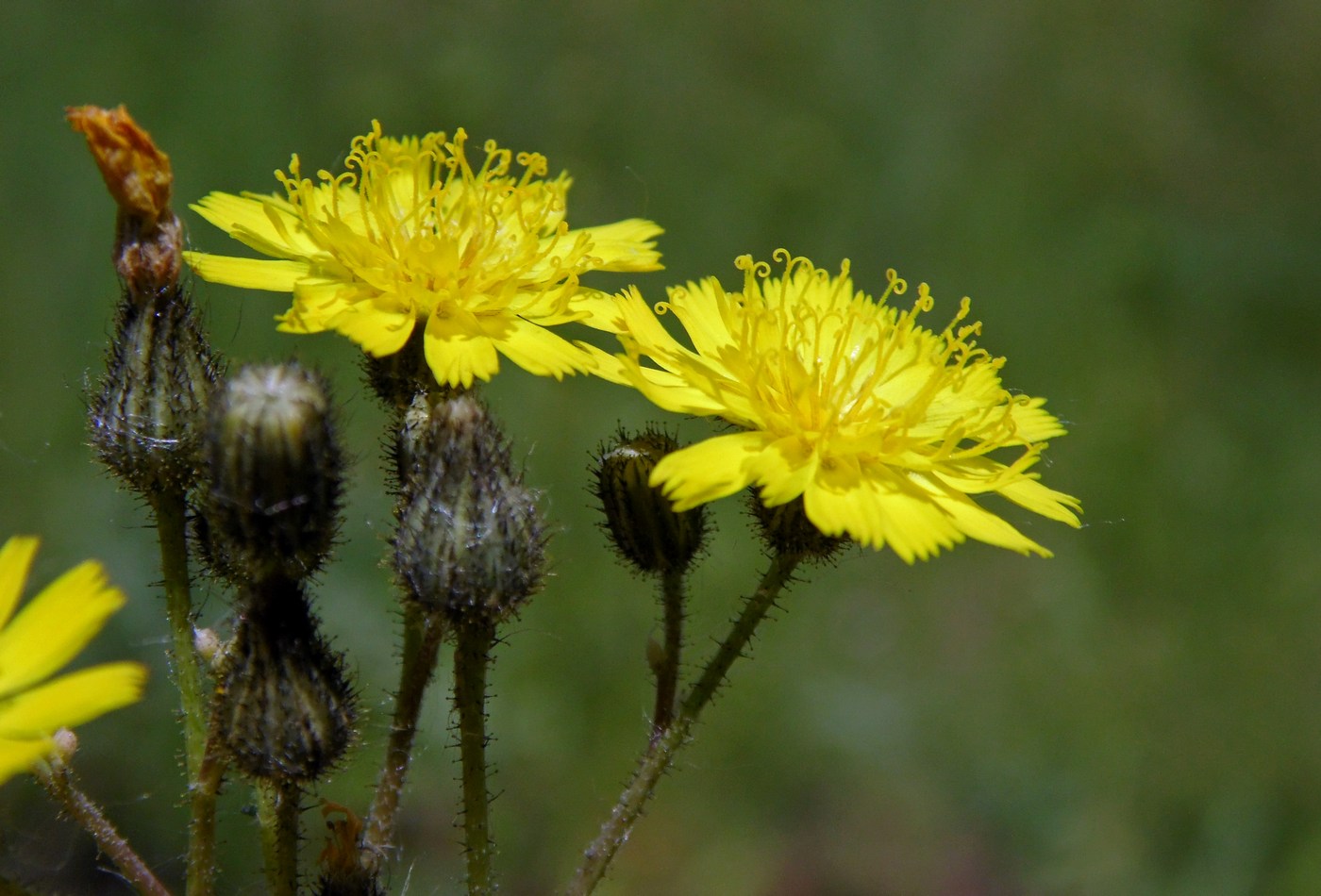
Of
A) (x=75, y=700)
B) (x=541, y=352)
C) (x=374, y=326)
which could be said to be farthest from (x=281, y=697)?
(x=541, y=352)

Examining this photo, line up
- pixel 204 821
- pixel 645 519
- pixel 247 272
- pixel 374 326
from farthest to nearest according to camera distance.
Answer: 1. pixel 645 519
2. pixel 247 272
3. pixel 374 326
4. pixel 204 821

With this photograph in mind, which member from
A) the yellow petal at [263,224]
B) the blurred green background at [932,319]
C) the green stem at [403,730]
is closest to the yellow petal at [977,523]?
the green stem at [403,730]

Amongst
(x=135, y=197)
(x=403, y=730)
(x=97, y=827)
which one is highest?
(x=135, y=197)

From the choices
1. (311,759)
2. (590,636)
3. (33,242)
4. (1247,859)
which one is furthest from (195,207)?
(1247,859)

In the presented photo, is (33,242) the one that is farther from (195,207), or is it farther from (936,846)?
(936,846)

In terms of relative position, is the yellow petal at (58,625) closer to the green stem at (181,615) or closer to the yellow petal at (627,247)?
the green stem at (181,615)

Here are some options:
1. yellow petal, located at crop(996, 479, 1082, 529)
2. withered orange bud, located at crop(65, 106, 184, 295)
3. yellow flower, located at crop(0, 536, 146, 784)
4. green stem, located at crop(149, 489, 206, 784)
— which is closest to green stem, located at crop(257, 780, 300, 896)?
green stem, located at crop(149, 489, 206, 784)

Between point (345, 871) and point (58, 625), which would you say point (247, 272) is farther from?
point (345, 871)
